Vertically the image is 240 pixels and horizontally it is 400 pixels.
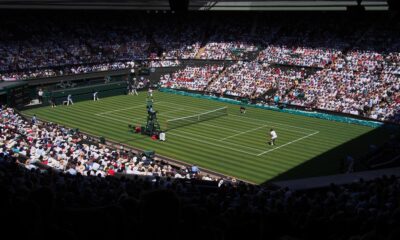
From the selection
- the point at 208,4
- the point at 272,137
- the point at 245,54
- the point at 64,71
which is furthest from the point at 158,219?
the point at 208,4

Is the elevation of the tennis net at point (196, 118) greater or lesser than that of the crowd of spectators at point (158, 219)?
lesser

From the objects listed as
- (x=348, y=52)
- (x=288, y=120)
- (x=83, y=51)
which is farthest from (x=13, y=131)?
(x=348, y=52)

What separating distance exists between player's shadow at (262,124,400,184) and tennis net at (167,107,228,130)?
39.6 ft

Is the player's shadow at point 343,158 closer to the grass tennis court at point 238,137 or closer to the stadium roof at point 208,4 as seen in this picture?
the grass tennis court at point 238,137

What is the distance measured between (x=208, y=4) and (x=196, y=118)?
69.1 feet

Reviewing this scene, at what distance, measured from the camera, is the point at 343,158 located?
25.7m

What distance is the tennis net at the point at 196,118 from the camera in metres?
35.8

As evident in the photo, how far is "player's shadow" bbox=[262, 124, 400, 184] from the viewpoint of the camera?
23.8 metres

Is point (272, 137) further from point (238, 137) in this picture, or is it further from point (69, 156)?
point (69, 156)

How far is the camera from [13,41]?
50469mm

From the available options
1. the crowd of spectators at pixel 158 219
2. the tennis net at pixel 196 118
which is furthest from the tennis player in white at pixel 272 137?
the crowd of spectators at pixel 158 219

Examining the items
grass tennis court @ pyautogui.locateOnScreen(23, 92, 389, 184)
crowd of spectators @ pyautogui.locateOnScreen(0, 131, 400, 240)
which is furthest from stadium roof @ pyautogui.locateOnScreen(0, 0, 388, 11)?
crowd of spectators @ pyautogui.locateOnScreen(0, 131, 400, 240)

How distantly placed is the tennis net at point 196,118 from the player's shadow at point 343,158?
39.6ft

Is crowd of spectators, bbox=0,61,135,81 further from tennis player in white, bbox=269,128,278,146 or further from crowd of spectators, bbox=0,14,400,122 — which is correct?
tennis player in white, bbox=269,128,278,146
